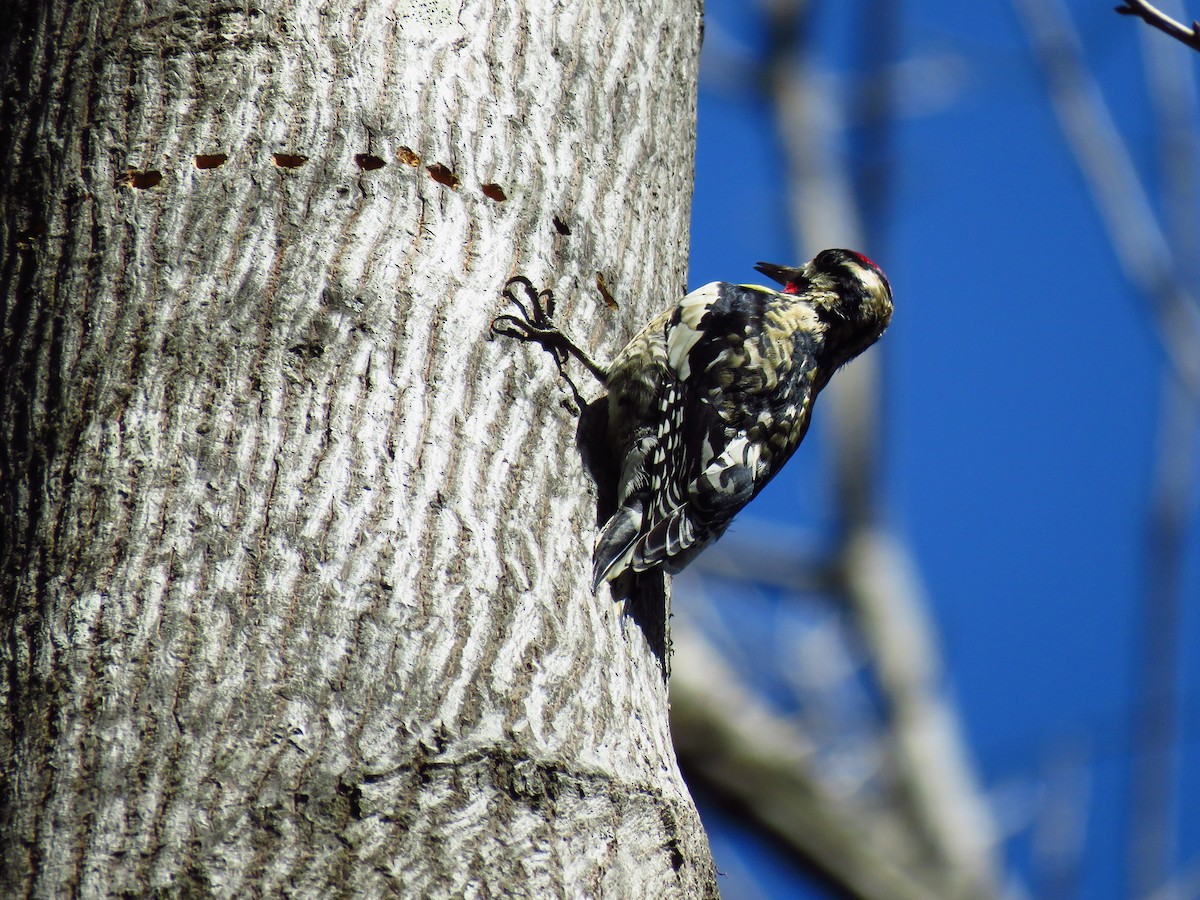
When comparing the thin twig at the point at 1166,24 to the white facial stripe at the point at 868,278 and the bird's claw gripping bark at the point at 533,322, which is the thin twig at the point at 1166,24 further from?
the white facial stripe at the point at 868,278

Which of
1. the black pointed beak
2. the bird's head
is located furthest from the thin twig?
the black pointed beak

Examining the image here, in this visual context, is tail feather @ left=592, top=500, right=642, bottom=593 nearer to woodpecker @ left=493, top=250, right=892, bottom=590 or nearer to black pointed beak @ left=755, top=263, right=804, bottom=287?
woodpecker @ left=493, top=250, right=892, bottom=590

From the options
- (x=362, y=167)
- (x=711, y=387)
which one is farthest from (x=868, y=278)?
(x=362, y=167)

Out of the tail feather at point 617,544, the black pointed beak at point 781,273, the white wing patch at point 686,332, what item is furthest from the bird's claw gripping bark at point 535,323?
the black pointed beak at point 781,273

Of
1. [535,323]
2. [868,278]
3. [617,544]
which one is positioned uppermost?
[868,278]

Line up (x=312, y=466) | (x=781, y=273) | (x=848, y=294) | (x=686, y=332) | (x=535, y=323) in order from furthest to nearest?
(x=781, y=273)
(x=848, y=294)
(x=686, y=332)
(x=535, y=323)
(x=312, y=466)

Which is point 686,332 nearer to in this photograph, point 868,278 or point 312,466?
point 868,278
